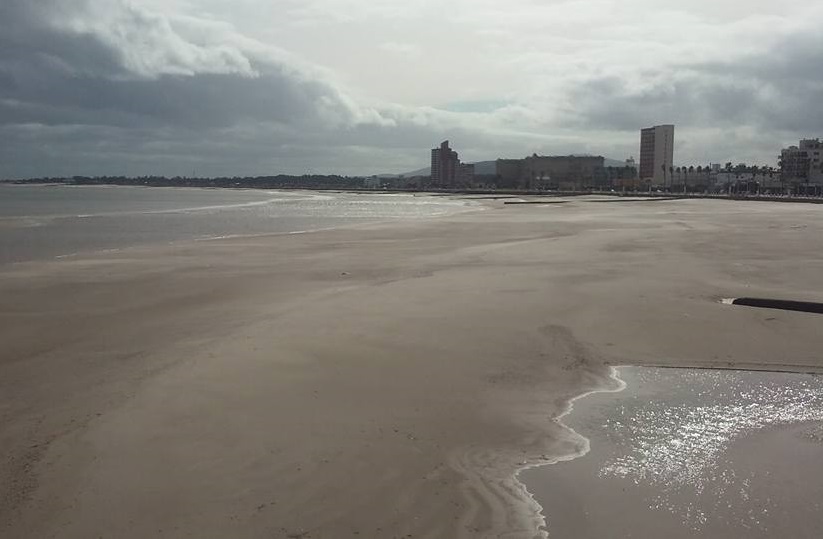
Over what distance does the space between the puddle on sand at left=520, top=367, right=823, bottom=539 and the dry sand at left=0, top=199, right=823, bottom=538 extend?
1.11 ft

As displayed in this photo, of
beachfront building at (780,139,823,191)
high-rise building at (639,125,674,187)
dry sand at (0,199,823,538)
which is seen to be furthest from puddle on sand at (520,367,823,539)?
high-rise building at (639,125,674,187)

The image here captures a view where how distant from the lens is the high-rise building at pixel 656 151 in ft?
579

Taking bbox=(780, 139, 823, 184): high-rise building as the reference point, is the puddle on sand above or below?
below

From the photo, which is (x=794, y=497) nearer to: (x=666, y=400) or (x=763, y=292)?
(x=666, y=400)

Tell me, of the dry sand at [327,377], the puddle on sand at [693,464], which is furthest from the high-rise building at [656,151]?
the puddle on sand at [693,464]

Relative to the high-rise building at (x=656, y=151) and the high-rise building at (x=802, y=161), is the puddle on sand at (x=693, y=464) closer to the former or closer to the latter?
the high-rise building at (x=802, y=161)

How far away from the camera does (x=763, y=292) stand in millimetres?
12242

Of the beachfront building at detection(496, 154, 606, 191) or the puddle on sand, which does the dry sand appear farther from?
the beachfront building at detection(496, 154, 606, 191)

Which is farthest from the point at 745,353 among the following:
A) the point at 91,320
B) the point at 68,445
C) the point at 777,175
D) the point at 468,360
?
the point at 777,175

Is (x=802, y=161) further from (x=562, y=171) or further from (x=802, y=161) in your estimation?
(x=562, y=171)

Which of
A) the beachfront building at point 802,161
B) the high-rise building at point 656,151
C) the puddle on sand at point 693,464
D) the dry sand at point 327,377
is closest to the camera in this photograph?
the puddle on sand at point 693,464

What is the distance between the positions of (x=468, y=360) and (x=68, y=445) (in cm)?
433

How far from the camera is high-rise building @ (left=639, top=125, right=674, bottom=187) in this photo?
579 feet

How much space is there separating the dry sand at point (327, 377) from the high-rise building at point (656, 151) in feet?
549
